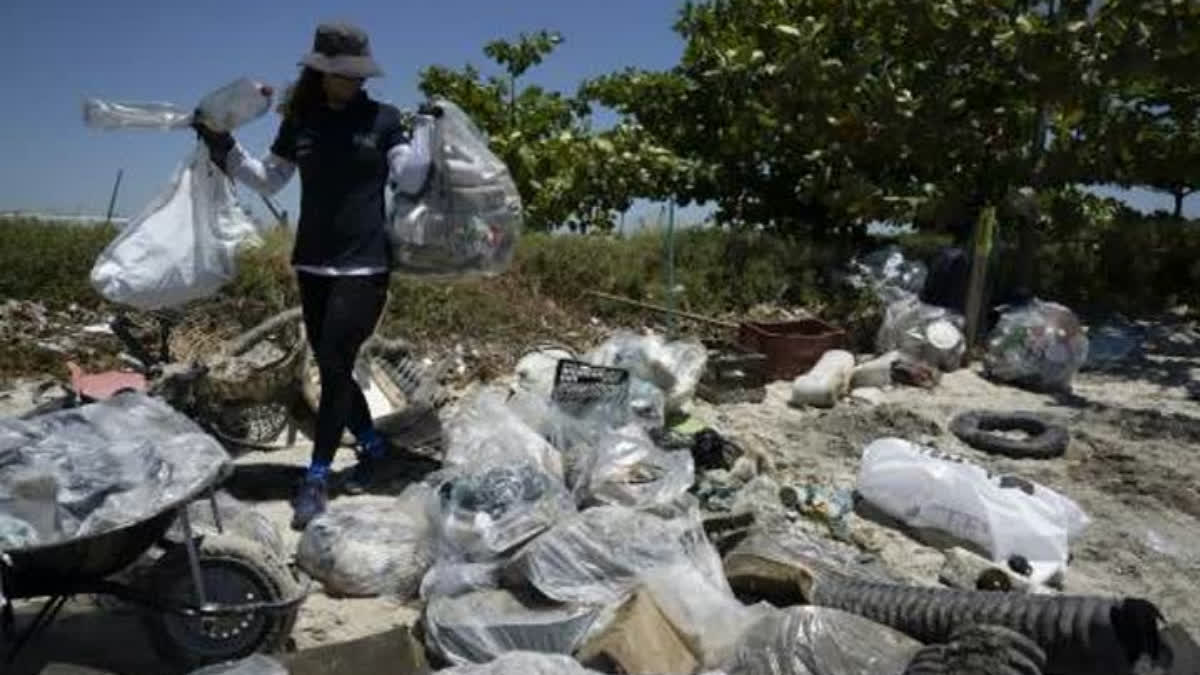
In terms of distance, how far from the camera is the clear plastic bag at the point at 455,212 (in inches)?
174

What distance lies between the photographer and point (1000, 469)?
5645mm

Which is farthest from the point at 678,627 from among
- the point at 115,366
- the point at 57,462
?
the point at 115,366

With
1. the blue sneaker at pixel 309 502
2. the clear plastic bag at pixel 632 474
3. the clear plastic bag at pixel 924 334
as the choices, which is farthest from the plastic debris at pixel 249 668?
the clear plastic bag at pixel 924 334

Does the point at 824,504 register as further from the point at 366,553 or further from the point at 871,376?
the point at 871,376

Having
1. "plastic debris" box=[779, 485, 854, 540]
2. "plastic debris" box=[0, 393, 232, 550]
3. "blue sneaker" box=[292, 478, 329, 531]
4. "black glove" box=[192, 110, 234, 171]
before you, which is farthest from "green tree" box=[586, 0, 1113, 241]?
"plastic debris" box=[0, 393, 232, 550]

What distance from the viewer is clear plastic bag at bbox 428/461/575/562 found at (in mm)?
3697

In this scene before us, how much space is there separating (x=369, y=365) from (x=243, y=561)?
2.67 m

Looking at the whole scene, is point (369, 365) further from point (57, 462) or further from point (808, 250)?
point (808, 250)

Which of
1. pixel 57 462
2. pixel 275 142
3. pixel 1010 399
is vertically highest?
pixel 275 142

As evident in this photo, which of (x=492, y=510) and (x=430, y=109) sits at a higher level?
(x=430, y=109)

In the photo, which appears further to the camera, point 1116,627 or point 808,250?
point 808,250

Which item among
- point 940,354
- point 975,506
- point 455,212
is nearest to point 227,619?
point 455,212

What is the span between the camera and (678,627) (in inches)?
127

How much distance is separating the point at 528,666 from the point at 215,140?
8.11 ft
